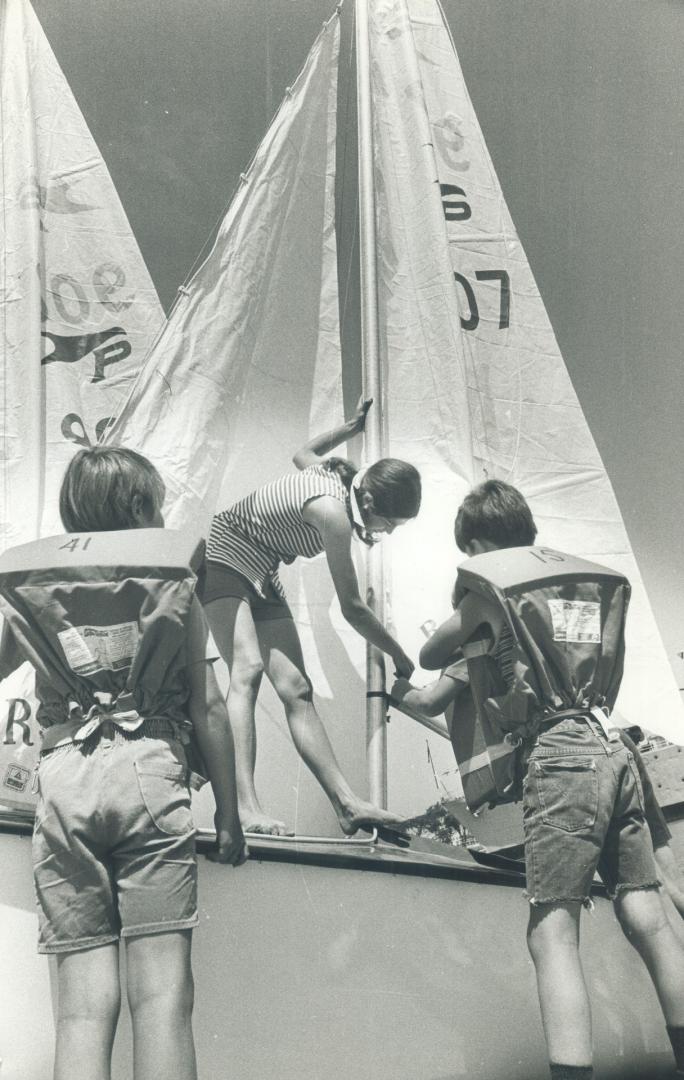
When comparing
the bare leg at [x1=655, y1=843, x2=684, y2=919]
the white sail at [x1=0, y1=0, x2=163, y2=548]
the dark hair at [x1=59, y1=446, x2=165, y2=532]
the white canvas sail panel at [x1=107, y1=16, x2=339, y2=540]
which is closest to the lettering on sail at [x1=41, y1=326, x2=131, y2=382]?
the white sail at [x1=0, y1=0, x2=163, y2=548]

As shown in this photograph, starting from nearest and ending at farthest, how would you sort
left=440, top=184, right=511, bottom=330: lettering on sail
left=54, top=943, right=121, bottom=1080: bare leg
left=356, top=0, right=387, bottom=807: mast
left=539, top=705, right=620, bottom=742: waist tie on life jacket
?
left=54, top=943, right=121, bottom=1080: bare leg
left=539, top=705, right=620, bottom=742: waist tie on life jacket
left=356, top=0, right=387, bottom=807: mast
left=440, top=184, right=511, bottom=330: lettering on sail

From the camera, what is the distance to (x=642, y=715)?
8.87ft

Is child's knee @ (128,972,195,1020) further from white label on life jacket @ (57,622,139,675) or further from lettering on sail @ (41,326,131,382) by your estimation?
lettering on sail @ (41,326,131,382)

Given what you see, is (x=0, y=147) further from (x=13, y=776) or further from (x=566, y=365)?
(x=13, y=776)

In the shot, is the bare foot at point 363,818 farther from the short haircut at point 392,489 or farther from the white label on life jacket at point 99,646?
the white label on life jacket at point 99,646

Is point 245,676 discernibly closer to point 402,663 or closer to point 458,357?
point 402,663

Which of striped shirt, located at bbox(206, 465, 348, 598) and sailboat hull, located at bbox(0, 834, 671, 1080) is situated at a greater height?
striped shirt, located at bbox(206, 465, 348, 598)

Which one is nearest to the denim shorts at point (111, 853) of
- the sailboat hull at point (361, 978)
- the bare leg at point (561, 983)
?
the sailboat hull at point (361, 978)

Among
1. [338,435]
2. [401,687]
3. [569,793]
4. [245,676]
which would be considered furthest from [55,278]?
[569,793]

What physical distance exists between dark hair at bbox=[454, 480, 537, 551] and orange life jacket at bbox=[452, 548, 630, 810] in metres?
0.10

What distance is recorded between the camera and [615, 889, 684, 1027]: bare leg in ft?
5.25

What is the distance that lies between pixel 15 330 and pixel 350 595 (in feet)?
5.37

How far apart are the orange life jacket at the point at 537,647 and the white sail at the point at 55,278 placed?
1.65m

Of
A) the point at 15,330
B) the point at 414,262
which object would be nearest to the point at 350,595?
the point at 414,262
